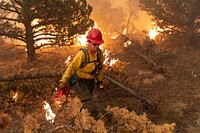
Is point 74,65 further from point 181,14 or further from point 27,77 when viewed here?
point 181,14

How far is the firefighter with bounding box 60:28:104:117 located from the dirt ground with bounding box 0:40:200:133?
1752 millimetres

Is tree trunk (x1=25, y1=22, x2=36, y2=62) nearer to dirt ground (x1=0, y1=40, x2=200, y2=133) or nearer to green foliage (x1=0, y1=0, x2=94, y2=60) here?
green foliage (x1=0, y1=0, x2=94, y2=60)

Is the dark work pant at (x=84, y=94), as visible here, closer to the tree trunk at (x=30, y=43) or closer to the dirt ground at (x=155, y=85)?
the dirt ground at (x=155, y=85)

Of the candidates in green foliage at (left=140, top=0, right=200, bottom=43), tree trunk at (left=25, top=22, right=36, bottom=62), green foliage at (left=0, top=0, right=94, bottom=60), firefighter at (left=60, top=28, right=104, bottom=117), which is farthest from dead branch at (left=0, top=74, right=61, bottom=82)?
green foliage at (left=140, top=0, right=200, bottom=43)

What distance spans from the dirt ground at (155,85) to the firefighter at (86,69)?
175cm

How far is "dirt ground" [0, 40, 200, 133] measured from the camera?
7.10m

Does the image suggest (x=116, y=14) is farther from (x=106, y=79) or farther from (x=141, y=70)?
(x=106, y=79)

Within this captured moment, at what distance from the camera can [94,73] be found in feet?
18.9

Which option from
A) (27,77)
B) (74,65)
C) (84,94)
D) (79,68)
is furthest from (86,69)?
(27,77)

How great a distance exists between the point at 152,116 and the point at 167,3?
25.9 feet

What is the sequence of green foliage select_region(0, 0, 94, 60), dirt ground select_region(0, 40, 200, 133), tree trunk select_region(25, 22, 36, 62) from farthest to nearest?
tree trunk select_region(25, 22, 36, 62)
green foliage select_region(0, 0, 94, 60)
dirt ground select_region(0, 40, 200, 133)

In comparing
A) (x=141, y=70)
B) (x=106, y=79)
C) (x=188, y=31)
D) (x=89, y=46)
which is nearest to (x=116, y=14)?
(x=188, y=31)

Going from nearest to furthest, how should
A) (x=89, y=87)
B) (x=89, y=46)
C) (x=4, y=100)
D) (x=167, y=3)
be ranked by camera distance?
(x=89, y=46) < (x=89, y=87) < (x=4, y=100) < (x=167, y=3)

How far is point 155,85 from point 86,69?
14.7 feet
